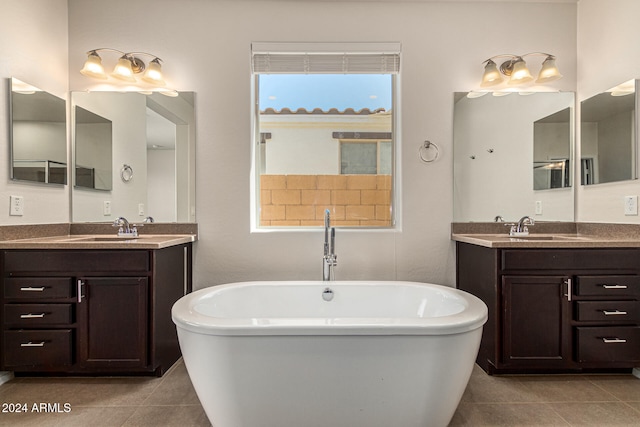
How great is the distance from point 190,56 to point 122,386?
7.10 feet

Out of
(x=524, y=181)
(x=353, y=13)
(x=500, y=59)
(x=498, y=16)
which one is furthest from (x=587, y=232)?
(x=353, y=13)

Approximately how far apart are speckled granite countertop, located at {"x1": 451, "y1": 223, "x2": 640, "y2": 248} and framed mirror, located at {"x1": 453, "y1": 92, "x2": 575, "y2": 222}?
0.22 feet

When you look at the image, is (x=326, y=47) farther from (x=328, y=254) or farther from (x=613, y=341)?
(x=613, y=341)

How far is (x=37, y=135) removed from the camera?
7.01 ft

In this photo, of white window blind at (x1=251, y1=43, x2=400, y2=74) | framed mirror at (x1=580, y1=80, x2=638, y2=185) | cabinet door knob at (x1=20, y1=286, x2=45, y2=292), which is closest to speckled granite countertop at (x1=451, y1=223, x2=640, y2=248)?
framed mirror at (x1=580, y1=80, x2=638, y2=185)

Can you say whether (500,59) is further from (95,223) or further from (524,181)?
(95,223)

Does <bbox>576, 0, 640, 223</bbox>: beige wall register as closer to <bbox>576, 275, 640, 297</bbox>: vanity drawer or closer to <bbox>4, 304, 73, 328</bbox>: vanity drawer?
<bbox>576, 275, 640, 297</bbox>: vanity drawer

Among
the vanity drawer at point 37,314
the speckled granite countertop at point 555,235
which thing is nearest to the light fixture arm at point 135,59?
the vanity drawer at point 37,314

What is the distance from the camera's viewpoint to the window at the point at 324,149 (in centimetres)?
254

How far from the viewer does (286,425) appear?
1363 millimetres

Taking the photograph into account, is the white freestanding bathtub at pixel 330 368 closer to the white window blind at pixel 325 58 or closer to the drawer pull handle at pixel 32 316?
the drawer pull handle at pixel 32 316

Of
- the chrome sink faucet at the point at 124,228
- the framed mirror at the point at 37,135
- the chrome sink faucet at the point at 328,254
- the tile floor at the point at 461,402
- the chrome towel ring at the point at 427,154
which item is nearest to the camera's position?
the tile floor at the point at 461,402

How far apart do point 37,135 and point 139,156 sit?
58 cm

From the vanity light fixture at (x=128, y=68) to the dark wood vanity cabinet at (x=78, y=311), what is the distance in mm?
1251
